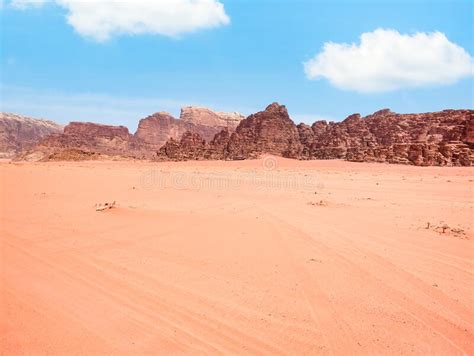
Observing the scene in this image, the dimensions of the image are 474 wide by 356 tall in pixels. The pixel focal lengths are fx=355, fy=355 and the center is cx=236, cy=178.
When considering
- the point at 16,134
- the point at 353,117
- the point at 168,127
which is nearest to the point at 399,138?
the point at 353,117

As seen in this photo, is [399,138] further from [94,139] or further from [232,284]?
[94,139]

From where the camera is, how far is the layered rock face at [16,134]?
149m

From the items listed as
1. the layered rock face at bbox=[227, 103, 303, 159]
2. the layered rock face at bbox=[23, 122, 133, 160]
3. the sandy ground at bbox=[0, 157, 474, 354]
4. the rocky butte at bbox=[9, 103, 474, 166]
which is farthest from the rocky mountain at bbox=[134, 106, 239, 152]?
the sandy ground at bbox=[0, 157, 474, 354]

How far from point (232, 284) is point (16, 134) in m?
200

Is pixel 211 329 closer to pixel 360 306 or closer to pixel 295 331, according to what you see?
pixel 295 331

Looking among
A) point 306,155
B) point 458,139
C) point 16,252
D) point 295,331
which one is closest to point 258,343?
point 295,331

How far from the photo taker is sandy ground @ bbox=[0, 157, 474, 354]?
9.69 feet

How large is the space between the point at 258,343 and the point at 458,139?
49426 mm

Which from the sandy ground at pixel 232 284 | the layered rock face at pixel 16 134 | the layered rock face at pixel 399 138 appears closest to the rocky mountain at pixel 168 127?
the layered rock face at pixel 16 134

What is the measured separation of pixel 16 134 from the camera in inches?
6752

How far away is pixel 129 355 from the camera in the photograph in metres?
2.67

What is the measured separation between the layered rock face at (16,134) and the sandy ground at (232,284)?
157 m

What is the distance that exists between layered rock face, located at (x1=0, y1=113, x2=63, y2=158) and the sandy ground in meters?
157

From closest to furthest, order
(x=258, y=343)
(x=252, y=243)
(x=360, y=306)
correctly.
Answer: (x=258, y=343) → (x=360, y=306) → (x=252, y=243)
